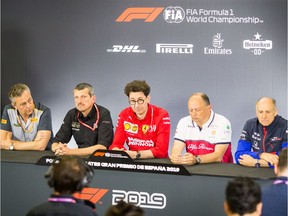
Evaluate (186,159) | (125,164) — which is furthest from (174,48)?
(125,164)

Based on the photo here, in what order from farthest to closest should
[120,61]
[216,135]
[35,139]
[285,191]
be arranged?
1. [120,61]
2. [35,139]
3. [216,135]
4. [285,191]

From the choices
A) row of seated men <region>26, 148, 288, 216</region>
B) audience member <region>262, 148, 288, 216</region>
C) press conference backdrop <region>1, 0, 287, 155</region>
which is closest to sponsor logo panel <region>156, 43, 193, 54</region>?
press conference backdrop <region>1, 0, 287, 155</region>

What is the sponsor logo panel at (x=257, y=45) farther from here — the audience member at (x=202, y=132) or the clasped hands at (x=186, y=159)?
the clasped hands at (x=186, y=159)

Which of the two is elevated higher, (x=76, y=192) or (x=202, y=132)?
(x=202, y=132)

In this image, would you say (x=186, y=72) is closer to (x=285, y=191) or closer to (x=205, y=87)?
(x=205, y=87)

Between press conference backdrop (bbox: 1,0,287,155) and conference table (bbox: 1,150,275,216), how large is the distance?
1.77m

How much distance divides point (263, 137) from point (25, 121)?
224cm

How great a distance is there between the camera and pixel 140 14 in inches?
243

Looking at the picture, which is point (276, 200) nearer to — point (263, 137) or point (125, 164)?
point (125, 164)

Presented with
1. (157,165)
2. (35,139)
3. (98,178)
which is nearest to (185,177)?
(157,165)

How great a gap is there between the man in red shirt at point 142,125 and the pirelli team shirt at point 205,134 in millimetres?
176

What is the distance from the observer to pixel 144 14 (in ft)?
20.2

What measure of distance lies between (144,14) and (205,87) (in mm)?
1049

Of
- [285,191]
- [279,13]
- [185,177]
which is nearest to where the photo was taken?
[285,191]
